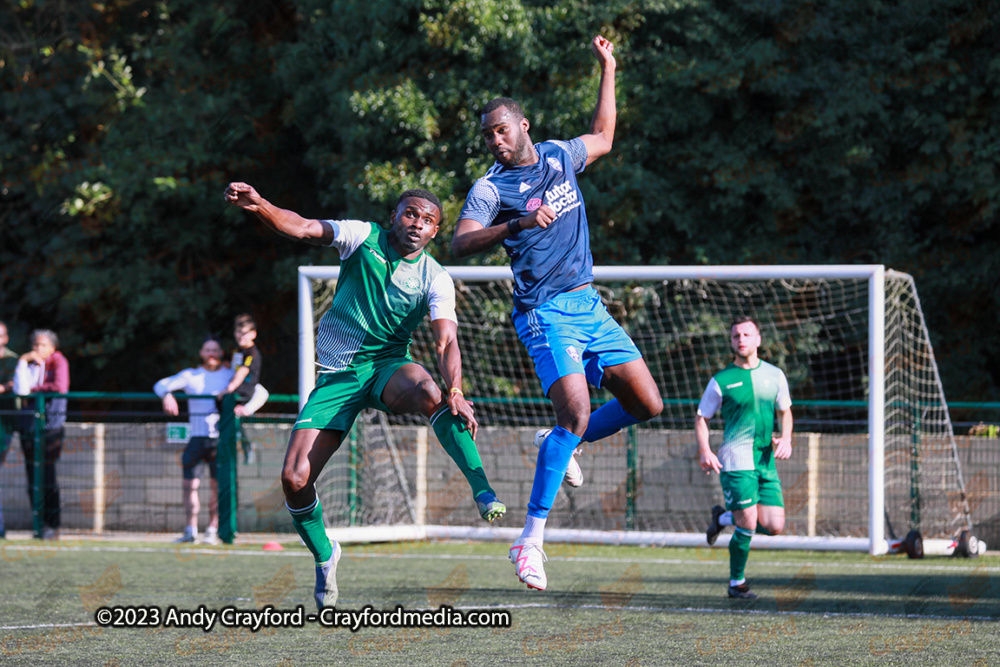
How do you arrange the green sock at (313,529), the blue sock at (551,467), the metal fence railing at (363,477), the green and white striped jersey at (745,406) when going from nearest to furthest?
1. the blue sock at (551,467)
2. the green sock at (313,529)
3. the green and white striped jersey at (745,406)
4. the metal fence railing at (363,477)

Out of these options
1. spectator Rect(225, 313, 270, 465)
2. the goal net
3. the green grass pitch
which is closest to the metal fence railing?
the goal net

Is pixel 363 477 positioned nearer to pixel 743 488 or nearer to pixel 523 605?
pixel 523 605

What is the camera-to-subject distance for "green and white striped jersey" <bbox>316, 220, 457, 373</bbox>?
6488 mm

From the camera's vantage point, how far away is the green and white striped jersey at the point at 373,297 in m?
6.49

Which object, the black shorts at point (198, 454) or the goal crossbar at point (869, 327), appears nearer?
the goal crossbar at point (869, 327)

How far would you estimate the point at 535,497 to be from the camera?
20.5 ft

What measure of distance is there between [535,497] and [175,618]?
2681 millimetres

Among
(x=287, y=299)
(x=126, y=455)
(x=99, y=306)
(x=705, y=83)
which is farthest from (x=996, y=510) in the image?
(x=99, y=306)

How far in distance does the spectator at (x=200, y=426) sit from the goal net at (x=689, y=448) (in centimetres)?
128

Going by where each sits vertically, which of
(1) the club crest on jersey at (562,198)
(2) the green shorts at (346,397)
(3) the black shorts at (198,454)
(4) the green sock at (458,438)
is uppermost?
(1) the club crest on jersey at (562,198)

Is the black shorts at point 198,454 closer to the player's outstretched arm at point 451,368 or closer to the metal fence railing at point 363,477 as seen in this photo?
the metal fence railing at point 363,477

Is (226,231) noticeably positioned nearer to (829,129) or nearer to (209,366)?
(209,366)

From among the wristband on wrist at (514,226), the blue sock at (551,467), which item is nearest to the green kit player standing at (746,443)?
the blue sock at (551,467)

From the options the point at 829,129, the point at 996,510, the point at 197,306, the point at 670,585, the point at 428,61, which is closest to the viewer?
the point at 670,585
